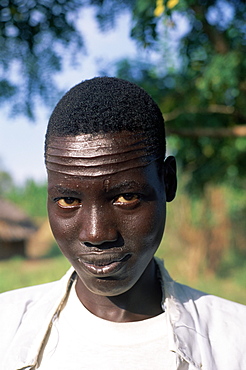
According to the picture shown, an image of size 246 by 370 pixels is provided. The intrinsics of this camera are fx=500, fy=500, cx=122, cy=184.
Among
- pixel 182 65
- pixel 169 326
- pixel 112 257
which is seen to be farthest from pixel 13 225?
pixel 112 257

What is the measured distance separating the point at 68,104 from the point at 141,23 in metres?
1.23

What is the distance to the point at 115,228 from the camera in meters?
1.55

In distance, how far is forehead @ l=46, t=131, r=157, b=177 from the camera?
155cm

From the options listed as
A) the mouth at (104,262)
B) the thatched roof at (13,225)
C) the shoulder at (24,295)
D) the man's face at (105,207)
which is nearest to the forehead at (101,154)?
the man's face at (105,207)

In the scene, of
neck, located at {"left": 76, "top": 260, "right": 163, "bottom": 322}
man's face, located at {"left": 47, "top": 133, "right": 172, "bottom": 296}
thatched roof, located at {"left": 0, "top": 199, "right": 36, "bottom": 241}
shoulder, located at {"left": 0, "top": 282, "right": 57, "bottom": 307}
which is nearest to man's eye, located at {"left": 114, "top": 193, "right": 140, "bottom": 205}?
man's face, located at {"left": 47, "top": 133, "right": 172, "bottom": 296}

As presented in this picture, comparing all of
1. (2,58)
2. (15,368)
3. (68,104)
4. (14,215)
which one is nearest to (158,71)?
(2,58)

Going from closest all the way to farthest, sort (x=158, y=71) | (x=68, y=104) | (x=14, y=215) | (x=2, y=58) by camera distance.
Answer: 1. (x=68, y=104)
2. (x=2, y=58)
3. (x=158, y=71)
4. (x=14, y=215)

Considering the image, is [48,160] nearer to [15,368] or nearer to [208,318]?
[15,368]

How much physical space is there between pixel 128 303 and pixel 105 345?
0.17 m

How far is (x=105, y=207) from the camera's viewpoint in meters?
1.55

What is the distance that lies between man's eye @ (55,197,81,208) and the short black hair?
0.21 m

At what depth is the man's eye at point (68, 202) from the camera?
62.7 inches

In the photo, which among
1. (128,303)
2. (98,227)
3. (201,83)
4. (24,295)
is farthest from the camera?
(201,83)

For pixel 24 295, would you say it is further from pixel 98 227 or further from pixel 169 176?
pixel 169 176
